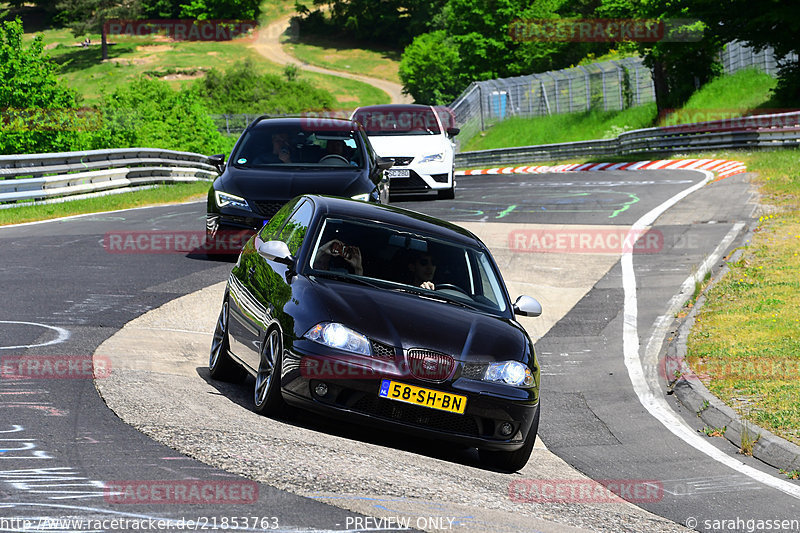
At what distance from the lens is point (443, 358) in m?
7.01

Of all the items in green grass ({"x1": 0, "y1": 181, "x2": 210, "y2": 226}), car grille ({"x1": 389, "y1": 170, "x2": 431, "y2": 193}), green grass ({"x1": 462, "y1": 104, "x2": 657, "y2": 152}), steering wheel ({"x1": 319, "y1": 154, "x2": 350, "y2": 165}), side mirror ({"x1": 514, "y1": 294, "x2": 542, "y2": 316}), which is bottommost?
green grass ({"x1": 462, "y1": 104, "x2": 657, "y2": 152})

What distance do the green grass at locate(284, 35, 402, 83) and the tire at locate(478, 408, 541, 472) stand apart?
119 metres

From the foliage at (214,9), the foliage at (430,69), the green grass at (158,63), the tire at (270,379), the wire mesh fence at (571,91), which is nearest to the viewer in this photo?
the tire at (270,379)

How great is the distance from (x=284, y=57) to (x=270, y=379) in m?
125

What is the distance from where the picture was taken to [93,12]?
113 m

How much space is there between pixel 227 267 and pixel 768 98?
33.4 m

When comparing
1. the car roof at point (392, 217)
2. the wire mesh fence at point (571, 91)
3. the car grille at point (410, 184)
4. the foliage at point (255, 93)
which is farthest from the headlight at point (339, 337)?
the foliage at point (255, 93)

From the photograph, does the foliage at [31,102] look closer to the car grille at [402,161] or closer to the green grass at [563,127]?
the car grille at [402,161]

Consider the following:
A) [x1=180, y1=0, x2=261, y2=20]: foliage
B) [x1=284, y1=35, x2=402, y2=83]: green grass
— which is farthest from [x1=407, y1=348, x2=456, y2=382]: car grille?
[x1=180, y1=0, x2=261, y2=20]: foliage

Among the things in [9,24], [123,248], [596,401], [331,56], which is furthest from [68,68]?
[596,401]

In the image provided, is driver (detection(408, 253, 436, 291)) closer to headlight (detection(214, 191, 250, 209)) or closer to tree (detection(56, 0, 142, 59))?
headlight (detection(214, 191, 250, 209))

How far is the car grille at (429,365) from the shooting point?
22.7 ft

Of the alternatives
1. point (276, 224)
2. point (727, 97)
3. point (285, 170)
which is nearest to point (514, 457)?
point (276, 224)

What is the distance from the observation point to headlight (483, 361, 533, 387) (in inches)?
282
